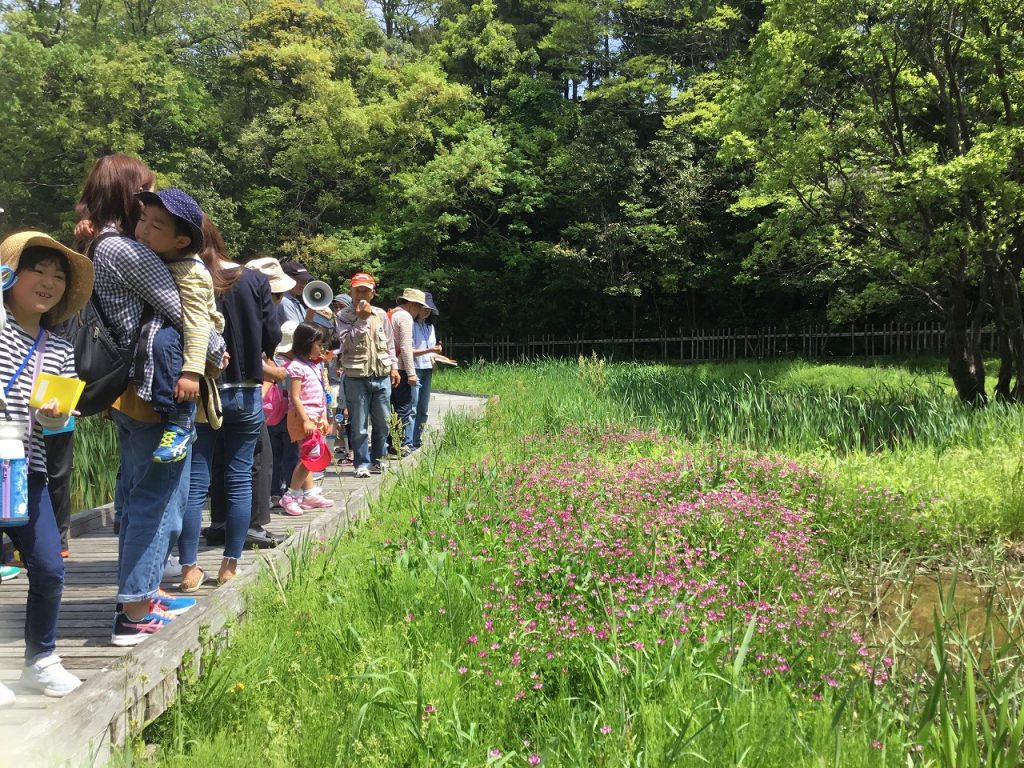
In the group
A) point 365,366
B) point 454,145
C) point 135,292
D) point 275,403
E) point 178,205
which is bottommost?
point 275,403

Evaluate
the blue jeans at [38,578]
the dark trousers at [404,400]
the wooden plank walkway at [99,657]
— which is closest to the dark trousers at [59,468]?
the wooden plank walkway at [99,657]

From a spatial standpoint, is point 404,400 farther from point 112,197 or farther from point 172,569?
point 112,197

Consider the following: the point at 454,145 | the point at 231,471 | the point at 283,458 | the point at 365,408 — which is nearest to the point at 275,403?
the point at 283,458

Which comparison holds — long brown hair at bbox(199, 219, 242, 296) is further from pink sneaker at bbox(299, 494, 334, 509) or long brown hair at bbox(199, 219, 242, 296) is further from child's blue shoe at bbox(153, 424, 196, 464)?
pink sneaker at bbox(299, 494, 334, 509)

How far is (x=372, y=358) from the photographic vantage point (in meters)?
6.18

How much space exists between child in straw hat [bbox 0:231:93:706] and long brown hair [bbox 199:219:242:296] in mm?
778

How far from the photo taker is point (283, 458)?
532 cm

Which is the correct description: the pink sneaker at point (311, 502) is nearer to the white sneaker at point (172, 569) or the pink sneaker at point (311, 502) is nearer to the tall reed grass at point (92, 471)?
the tall reed grass at point (92, 471)

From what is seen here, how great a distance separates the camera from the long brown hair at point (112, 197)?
313 centimetres

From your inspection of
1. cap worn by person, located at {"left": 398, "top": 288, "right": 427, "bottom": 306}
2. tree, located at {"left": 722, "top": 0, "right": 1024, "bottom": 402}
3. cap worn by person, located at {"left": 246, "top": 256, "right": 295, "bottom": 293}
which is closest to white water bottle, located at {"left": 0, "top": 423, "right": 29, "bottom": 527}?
cap worn by person, located at {"left": 246, "top": 256, "right": 295, "bottom": 293}

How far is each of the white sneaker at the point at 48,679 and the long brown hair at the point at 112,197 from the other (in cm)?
160

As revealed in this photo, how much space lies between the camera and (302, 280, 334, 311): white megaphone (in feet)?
20.9

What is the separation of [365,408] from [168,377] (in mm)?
3542

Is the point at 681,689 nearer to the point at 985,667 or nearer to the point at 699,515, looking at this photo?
the point at 985,667
